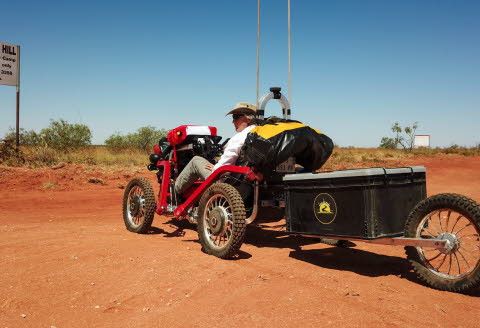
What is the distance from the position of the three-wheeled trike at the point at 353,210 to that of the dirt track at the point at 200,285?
285 millimetres

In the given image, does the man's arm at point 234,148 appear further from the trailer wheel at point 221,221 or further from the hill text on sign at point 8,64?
the hill text on sign at point 8,64

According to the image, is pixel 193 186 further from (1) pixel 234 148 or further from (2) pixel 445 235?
(2) pixel 445 235

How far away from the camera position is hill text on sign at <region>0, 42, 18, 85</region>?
17094 mm

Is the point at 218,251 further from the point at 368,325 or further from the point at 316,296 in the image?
the point at 368,325

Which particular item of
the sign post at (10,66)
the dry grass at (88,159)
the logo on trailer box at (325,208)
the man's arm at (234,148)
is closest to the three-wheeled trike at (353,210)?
the logo on trailer box at (325,208)

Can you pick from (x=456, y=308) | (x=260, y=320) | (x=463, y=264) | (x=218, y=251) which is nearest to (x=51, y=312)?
(x=260, y=320)

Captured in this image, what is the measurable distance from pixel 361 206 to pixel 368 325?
1.25 meters

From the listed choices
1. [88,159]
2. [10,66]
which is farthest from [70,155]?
[10,66]

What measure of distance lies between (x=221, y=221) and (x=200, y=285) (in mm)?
1211

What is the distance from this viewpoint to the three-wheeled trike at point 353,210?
3920mm

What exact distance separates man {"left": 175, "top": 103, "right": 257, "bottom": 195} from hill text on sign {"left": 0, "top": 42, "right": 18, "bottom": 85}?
45.1 feet

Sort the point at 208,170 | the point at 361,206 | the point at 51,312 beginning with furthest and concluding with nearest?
1. the point at 208,170
2. the point at 361,206
3. the point at 51,312

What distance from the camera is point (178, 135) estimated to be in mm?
6582

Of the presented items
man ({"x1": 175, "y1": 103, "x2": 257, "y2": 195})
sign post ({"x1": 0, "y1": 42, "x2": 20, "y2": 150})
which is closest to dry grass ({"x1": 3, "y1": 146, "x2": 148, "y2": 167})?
sign post ({"x1": 0, "y1": 42, "x2": 20, "y2": 150})
